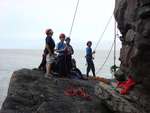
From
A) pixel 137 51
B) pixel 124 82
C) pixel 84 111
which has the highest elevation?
pixel 137 51

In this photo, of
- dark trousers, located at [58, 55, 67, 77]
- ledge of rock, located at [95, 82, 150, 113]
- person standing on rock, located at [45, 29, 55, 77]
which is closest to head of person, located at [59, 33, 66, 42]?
person standing on rock, located at [45, 29, 55, 77]

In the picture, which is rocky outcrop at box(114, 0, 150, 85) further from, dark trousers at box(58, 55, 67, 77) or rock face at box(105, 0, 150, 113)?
dark trousers at box(58, 55, 67, 77)

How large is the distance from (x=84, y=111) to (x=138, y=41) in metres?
3.90

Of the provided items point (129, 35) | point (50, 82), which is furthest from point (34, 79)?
point (129, 35)

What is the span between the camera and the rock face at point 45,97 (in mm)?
16188

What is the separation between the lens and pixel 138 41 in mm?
13625

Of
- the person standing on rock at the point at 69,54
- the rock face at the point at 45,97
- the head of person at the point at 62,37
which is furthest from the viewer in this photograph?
the person standing on rock at the point at 69,54

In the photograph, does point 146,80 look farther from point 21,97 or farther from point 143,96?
point 21,97

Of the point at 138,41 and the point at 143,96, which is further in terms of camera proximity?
the point at 143,96

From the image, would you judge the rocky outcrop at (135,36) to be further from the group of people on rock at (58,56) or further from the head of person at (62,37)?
the group of people on rock at (58,56)

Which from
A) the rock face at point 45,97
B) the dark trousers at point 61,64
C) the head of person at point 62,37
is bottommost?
the rock face at point 45,97

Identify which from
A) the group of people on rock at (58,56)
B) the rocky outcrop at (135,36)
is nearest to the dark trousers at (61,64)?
the group of people on rock at (58,56)

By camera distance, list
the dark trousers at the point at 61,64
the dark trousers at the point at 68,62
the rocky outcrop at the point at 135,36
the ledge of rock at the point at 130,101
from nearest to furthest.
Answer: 1. the rocky outcrop at the point at 135,36
2. the ledge of rock at the point at 130,101
3. the dark trousers at the point at 61,64
4. the dark trousers at the point at 68,62

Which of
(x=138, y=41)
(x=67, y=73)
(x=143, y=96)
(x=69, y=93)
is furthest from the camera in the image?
(x=67, y=73)
